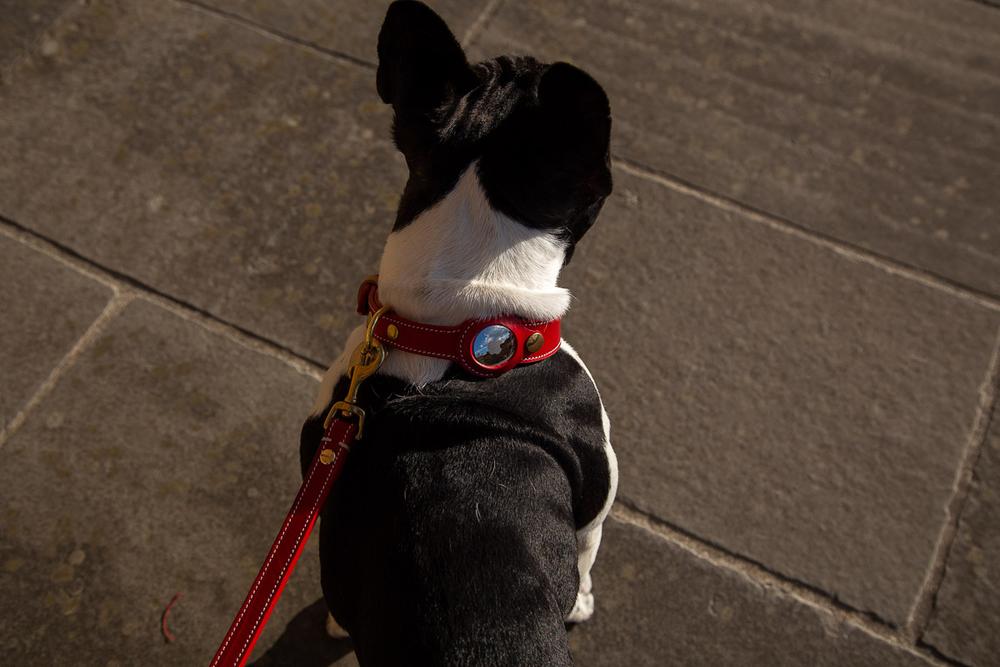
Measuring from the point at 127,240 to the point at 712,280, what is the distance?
8.09ft

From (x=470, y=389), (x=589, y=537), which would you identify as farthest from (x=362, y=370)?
(x=589, y=537)

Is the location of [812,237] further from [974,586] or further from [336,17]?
[336,17]

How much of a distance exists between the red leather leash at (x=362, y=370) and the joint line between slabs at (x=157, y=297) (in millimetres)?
1301

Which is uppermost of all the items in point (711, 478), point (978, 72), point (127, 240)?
point (978, 72)

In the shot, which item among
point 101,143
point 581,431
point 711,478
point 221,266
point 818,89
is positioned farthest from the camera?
point 818,89

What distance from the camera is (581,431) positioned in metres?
2.24

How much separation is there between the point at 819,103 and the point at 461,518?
10.4 ft

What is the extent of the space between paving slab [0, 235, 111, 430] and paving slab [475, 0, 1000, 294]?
84.2 inches

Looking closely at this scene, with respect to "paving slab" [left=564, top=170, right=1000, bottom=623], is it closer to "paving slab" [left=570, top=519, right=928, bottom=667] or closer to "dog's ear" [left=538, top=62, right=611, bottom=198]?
"paving slab" [left=570, top=519, right=928, bottom=667]

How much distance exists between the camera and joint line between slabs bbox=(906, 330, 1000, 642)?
2.95m

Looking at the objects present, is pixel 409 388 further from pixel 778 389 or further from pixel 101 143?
pixel 101 143

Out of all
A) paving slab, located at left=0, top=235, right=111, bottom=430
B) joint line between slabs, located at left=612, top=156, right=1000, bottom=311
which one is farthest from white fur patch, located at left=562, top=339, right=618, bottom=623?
paving slab, located at left=0, top=235, right=111, bottom=430

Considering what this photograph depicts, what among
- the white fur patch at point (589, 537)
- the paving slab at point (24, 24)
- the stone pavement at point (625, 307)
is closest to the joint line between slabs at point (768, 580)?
the stone pavement at point (625, 307)

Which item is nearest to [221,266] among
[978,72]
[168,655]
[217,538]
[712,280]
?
[217,538]
